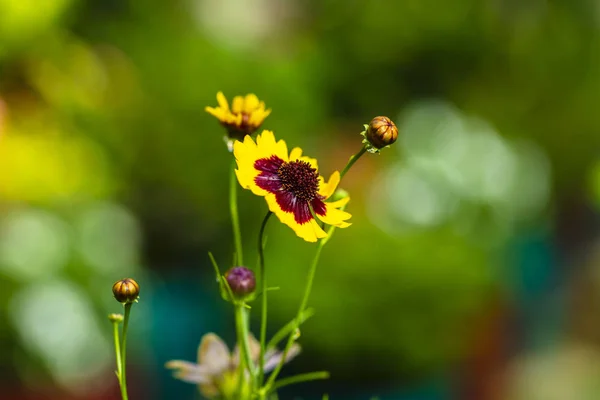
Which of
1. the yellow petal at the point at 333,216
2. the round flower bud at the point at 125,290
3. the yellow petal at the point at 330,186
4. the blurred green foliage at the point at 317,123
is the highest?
the blurred green foliage at the point at 317,123

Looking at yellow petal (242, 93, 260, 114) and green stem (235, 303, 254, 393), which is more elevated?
yellow petal (242, 93, 260, 114)

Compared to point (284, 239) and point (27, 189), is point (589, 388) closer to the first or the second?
point (284, 239)

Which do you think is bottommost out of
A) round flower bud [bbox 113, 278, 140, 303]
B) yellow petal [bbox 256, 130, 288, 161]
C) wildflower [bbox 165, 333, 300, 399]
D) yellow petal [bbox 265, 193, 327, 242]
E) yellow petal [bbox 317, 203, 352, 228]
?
round flower bud [bbox 113, 278, 140, 303]

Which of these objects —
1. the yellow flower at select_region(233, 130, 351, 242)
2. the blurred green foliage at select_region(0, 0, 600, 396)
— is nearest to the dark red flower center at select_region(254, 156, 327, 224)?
the yellow flower at select_region(233, 130, 351, 242)

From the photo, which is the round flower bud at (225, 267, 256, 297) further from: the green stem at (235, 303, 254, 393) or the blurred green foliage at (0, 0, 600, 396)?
the blurred green foliage at (0, 0, 600, 396)

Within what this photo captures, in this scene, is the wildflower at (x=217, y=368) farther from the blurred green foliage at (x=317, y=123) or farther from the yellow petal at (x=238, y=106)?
the blurred green foliage at (x=317, y=123)

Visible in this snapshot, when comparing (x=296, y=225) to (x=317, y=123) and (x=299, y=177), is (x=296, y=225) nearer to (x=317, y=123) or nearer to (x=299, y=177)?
(x=299, y=177)

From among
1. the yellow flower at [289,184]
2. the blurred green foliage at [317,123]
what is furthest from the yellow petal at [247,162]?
the blurred green foliage at [317,123]
